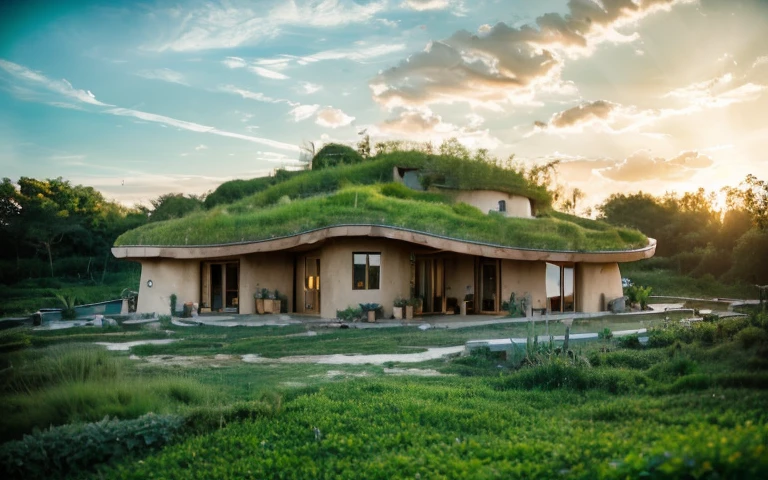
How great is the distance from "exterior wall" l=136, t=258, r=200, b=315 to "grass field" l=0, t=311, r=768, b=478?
1252 cm

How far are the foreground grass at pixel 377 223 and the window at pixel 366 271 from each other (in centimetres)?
159

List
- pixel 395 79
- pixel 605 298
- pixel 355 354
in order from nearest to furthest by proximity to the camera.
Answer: pixel 355 354 → pixel 395 79 → pixel 605 298

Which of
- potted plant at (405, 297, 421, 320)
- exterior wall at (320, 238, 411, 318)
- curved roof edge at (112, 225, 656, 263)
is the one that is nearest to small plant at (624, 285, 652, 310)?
curved roof edge at (112, 225, 656, 263)

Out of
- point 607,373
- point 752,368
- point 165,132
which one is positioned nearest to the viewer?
point 752,368

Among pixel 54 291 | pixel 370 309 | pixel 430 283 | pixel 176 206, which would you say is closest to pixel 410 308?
pixel 370 309

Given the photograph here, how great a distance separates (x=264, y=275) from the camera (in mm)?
23250

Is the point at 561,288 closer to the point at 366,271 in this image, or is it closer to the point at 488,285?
the point at 488,285

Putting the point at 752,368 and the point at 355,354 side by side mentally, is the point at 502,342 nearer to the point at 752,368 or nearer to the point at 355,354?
the point at 355,354

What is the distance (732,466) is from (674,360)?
502 cm

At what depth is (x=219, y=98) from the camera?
17.5 metres

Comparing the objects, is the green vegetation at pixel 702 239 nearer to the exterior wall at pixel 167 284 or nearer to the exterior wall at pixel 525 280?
the exterior wall at pixel 525 280

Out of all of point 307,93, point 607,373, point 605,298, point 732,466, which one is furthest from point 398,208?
point 732,466

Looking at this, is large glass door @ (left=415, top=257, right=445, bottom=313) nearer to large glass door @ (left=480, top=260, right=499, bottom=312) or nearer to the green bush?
large glass door @ (left=480, top=260, right=499, bottom=312)

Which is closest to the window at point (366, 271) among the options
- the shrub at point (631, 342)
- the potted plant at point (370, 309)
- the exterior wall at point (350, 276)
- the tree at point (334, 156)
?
the exterior wall at point (350, 276)
